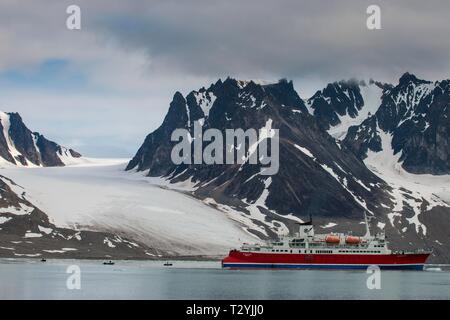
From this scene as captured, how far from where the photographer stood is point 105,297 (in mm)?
151875

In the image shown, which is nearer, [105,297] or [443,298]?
[105,297]

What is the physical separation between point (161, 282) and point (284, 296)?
141 feet

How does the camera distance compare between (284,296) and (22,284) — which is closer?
(284,296)

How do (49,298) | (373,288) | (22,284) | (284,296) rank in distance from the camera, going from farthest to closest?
(373,288), (22,284), (284,296), (49,298)

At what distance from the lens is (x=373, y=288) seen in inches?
7584
